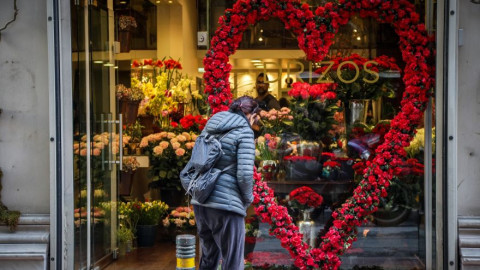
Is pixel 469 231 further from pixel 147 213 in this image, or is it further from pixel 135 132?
pixel 135 132

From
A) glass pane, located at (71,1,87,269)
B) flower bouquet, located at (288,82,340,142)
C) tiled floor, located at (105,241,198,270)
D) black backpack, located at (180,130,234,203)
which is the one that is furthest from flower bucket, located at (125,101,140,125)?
black backpack, located at (180,130,234,203)

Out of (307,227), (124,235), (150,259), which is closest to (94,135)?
(124,235)

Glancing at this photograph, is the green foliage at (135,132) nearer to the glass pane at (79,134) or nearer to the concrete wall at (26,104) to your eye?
the glass pane at (79,134)

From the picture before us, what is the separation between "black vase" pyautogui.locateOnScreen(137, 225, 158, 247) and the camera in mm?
9250

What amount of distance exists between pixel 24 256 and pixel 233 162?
2322 millimetres

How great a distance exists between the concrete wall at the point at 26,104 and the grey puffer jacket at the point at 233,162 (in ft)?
6.31

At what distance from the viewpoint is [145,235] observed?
9258mm

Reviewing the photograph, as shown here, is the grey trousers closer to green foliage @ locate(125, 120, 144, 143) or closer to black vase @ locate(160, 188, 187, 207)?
black vase @ locate(160, 188, 187, 207)

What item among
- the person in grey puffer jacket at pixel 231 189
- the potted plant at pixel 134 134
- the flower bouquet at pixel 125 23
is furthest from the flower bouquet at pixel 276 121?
the potted plant at pixel 134 134

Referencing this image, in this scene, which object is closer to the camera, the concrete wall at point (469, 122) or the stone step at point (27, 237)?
the concrete wall at point (469, 122)

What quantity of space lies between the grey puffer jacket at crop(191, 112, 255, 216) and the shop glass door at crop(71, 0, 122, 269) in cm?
175

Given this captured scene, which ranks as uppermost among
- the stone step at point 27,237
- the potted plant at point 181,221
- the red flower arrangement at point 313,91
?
the red flower arrangement at point 313,91

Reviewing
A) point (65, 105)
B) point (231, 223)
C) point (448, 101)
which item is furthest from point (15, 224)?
point (448, 101)

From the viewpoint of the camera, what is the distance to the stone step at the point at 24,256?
6.77 meters
